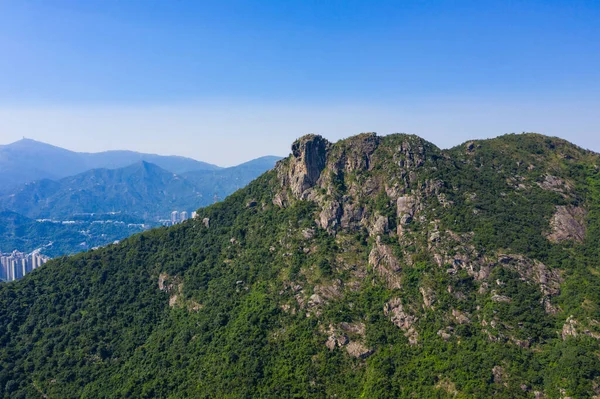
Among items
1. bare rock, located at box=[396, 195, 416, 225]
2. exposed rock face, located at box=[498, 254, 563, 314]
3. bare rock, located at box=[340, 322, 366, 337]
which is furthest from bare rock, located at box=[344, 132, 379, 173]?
bare rock, located at box=[340, 322, 366, 337]

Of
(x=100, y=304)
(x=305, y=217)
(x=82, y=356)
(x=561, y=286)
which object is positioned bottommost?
(x=82, y=356)

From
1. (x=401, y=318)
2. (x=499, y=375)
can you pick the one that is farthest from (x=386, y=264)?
(x=499, y=375)

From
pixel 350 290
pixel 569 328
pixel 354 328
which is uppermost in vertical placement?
pixel 350 290

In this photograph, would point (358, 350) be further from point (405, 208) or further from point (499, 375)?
point (405, 208)

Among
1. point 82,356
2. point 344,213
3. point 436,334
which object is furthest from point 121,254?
point 436,334

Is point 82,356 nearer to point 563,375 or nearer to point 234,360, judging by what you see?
point 234,360
